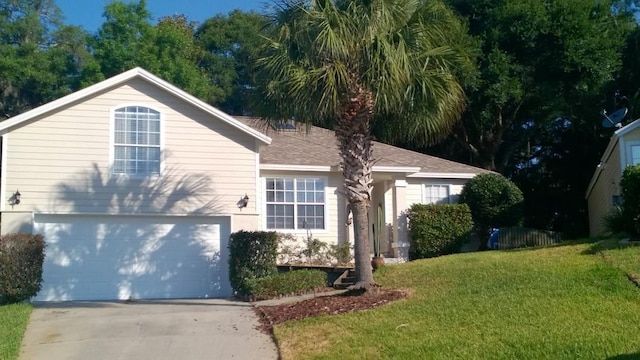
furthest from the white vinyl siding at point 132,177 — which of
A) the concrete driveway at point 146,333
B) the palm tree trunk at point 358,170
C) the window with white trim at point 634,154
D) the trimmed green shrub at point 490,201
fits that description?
the window with white trim at point 634,154

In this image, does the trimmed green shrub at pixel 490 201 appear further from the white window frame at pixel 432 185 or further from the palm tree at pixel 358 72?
the palm tree at pixel 358 72

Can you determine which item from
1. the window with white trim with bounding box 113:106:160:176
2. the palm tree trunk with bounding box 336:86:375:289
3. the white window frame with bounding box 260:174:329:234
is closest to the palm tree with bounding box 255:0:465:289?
the palm tree trunk with bounding box 336:86:375:289

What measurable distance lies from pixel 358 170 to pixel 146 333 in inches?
196

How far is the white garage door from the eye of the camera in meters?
18.3

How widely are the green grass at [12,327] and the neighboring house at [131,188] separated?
2.47m

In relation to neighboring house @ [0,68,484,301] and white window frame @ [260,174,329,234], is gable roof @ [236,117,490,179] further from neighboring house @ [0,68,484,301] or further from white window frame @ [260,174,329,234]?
neighboring house @ [0,68,484,301]

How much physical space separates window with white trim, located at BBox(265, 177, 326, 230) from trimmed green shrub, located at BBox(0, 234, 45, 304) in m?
6.32

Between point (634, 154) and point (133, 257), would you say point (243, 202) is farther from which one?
point (634, 154)

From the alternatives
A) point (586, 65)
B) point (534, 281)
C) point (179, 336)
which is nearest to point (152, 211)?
point (179, 336)

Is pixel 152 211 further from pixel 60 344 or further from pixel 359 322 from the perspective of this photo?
pixel 359 322

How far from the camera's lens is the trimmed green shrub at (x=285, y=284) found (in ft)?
55.2

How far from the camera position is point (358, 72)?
14.4 metres

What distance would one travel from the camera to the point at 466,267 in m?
16.1

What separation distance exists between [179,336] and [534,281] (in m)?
6.41
